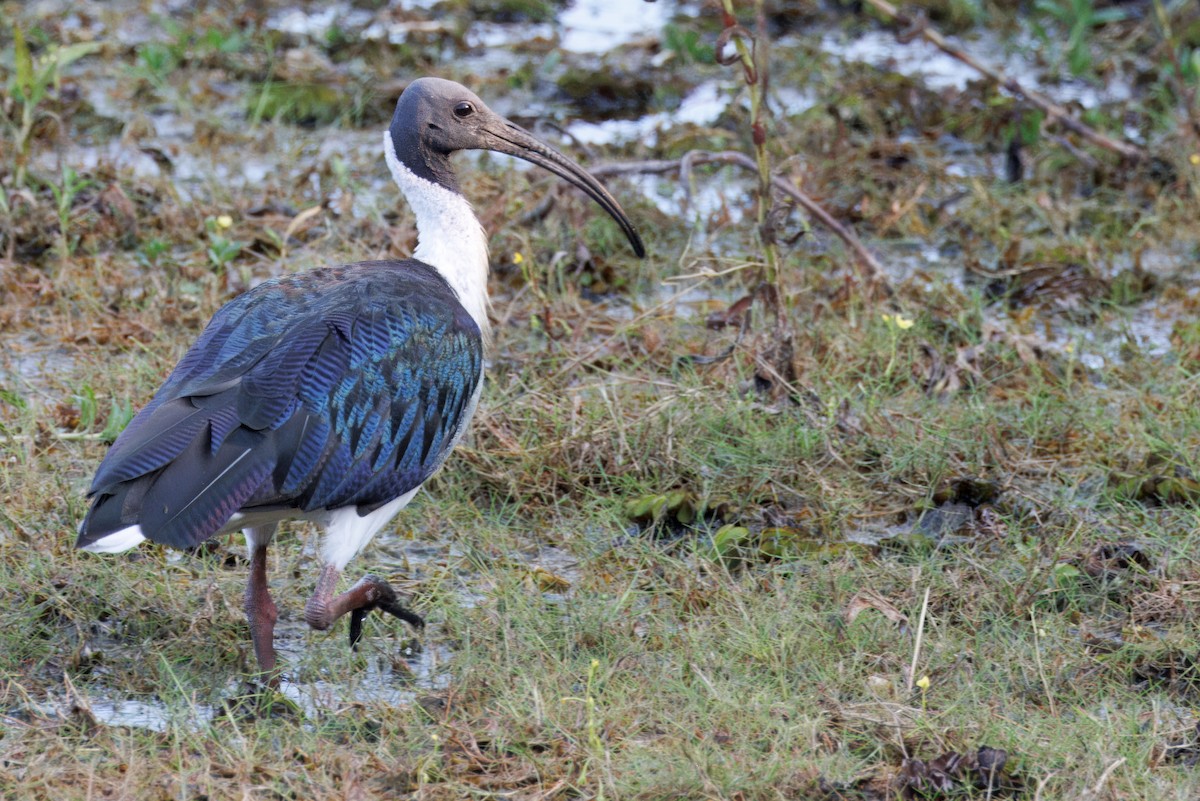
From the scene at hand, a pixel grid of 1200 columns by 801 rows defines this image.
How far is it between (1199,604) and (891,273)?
268 centimetres

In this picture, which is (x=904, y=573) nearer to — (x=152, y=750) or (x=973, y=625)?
(x=973, y=625)

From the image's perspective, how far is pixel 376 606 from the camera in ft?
14.0

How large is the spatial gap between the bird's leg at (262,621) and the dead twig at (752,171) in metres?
2.29

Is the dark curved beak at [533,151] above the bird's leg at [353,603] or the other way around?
above

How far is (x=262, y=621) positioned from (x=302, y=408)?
1.92ft

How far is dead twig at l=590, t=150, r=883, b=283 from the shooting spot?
18.5ft

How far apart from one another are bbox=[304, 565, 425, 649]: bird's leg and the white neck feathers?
33.2 inches

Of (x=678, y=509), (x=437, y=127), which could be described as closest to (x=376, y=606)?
(x=678, y=509)

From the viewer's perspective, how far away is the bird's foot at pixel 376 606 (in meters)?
4.20

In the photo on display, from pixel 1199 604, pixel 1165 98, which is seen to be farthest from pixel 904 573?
pixel 1165 98

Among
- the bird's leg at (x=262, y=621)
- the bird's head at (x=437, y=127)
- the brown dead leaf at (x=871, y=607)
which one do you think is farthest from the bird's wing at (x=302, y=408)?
the brown dead leaf at (x=871, y=607)

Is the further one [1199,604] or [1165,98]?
[1165,98]

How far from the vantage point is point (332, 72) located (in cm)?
841

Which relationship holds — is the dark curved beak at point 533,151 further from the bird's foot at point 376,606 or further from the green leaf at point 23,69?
the green leaf at point 23,69
